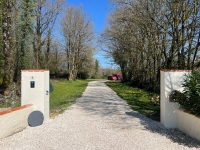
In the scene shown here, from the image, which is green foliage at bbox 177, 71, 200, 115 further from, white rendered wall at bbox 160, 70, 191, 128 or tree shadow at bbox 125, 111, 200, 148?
tree shadow at bbox 125, 111, 200, 148

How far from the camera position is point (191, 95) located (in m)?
5.14

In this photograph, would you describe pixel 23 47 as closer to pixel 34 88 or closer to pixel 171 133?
pixel 34 88

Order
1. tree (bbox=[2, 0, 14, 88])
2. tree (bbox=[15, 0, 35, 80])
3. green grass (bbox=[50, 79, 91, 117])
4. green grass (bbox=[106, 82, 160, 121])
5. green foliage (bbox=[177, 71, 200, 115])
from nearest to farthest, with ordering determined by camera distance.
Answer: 1. green foliage (bbox=[177, 71, 200, 115])
2. green grass (bbox=[106, 82, 160, 121])
3. green grass (bbox=[50, 79, 91, 117])
4. tree (bbox=[2, 0, 14, 88])
5. tree (bbox=[15, 0, 35, 80])

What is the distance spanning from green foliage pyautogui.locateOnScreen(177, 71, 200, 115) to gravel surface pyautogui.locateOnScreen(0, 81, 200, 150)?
2.45ft

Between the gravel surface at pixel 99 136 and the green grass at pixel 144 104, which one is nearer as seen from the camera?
the gravel surface at pixel 99 136

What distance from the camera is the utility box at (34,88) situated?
19.4ft

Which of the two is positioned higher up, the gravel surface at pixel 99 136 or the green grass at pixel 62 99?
the green grass at pixel 62 99

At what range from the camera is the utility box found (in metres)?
5.92

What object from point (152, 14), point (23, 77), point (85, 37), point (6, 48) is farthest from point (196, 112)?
point (85, 37)

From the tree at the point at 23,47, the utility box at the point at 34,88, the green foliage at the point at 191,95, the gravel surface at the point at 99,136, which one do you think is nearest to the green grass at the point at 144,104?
the gravel surface at the point at 99,136

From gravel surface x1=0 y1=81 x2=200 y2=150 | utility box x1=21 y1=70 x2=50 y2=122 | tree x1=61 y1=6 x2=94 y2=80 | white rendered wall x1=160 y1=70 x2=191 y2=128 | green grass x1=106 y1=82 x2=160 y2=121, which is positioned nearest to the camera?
gravel surface x1=0 y1=81 x2=200 y2=150

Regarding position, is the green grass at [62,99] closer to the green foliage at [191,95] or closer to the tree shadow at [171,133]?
the tree shadow at [171,133]

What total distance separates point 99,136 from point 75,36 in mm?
32003

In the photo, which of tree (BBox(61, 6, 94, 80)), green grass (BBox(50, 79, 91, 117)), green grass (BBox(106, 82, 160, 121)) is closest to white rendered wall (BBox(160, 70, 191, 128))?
green grass (BBox(106, 82, 160, 121))
